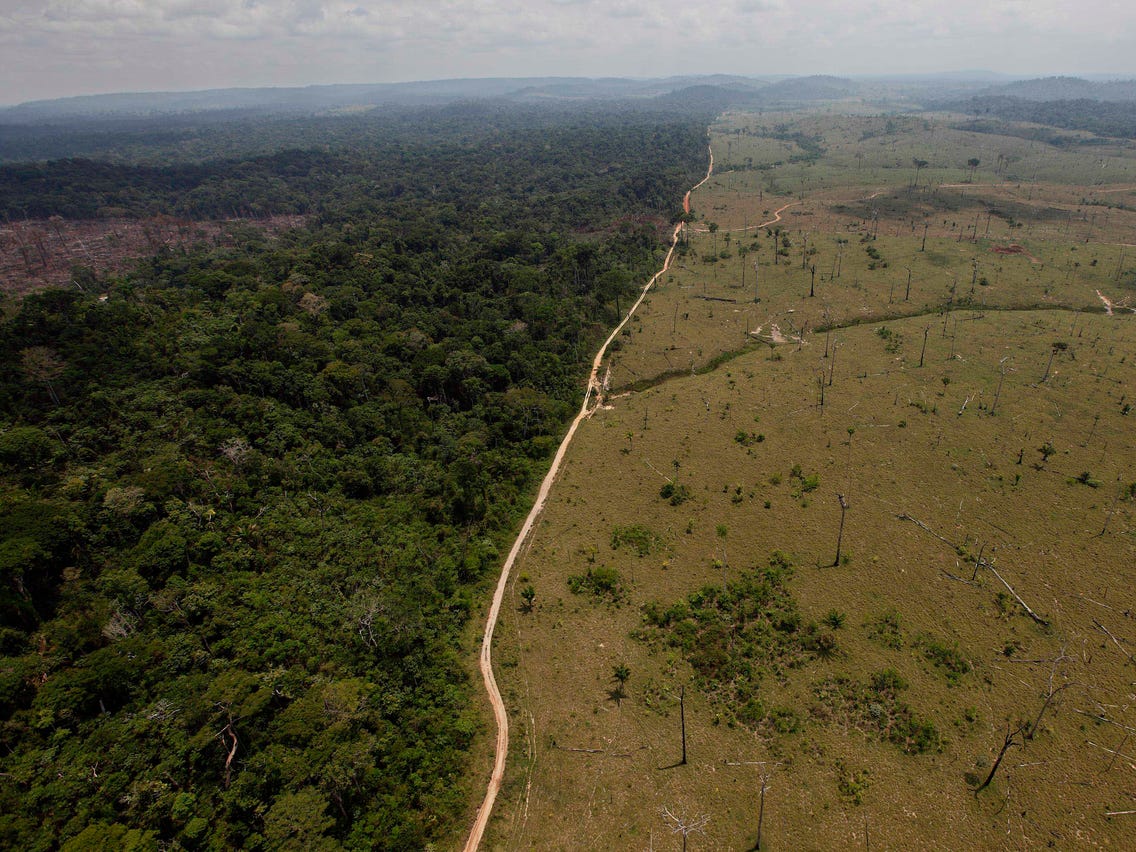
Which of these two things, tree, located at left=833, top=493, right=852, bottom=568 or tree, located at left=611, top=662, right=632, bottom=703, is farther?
tree, located at left=833, top=493, right=852, bottom=568

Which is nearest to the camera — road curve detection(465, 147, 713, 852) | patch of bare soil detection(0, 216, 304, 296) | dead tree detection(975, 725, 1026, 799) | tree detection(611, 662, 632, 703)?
dead tree detection(975, 725, 1026, 799)

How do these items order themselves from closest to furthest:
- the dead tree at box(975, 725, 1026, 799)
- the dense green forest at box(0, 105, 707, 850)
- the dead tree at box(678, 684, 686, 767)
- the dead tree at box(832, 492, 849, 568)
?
1. the dense green forest at box(0, 105, 707, 850)
2. the dead tree at box(975, 725, 1026, 799)
3. the dead tree at box(678, 684, 686, 767)
4. the dead tree at box(832, 492, 849, 568)

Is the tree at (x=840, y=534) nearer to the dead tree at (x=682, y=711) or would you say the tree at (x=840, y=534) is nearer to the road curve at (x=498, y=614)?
the dead tree at (x=682, y=711)

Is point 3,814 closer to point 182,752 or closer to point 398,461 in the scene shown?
point 182,752

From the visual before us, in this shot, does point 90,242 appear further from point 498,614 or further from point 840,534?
point 840,534

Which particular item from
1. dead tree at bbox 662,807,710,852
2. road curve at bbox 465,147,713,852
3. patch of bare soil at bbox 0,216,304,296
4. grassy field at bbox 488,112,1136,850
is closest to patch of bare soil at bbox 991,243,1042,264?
grassy field at bbox 488,112,1136,850

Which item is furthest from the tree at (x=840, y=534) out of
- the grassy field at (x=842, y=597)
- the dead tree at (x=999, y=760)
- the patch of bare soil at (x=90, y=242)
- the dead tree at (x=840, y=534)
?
the patch of bare soil at (x=90, y=242)

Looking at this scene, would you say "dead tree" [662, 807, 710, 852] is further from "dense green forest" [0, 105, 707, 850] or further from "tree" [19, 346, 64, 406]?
"tree" [19, 346, 64, 406]
